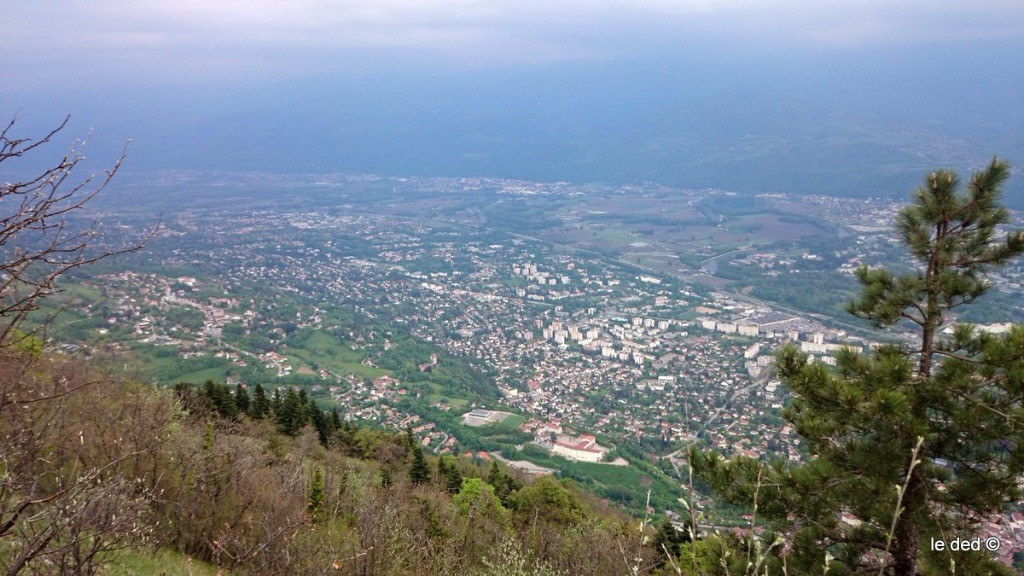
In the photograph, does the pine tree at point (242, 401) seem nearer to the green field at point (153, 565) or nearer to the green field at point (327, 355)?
the green field at point (153, 565)

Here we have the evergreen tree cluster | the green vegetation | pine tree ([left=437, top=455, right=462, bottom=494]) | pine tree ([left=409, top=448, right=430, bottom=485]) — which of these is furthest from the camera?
the evergreen tree cluster

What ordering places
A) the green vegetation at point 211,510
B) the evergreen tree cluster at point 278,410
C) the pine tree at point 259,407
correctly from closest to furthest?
the green vegetation at point 211,510 < the evergreen tree cluster at point 278,410 < the pine tree at point 259,407

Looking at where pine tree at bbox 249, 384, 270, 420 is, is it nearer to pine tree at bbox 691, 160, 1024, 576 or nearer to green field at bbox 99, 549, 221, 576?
green field at bbox 99, 549, 221, 576

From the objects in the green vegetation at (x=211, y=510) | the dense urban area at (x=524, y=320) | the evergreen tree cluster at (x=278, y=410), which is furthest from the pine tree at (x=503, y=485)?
the evergreen tree cluster at (x=278, y=410)

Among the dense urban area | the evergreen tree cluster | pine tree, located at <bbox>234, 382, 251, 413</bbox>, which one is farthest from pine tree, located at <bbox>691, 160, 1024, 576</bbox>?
pine tree, located at <bbox>234, 382, 251, 413</bbox>

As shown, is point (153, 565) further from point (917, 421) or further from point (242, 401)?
point (242, 401)

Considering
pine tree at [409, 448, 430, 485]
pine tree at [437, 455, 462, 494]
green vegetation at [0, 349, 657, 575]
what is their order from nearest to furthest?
green vegetation at [0, 349, 657, 575]
pine tree at [409, 448, 430, 485]
pine tree at [437, 455, 462, 494]

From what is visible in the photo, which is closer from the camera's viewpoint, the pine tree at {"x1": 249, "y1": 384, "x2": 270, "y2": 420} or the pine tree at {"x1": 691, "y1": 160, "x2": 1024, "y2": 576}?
the pine tree at {"x1": 691, "y1": 160, "x2": 1024, "y2": 576}

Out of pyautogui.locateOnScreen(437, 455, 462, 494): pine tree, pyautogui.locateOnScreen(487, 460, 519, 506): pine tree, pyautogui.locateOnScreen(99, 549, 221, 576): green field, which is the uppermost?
pyautogui.locateOnScreen(99, 549, 221, 576): green field

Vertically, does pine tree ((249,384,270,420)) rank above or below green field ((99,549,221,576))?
below
